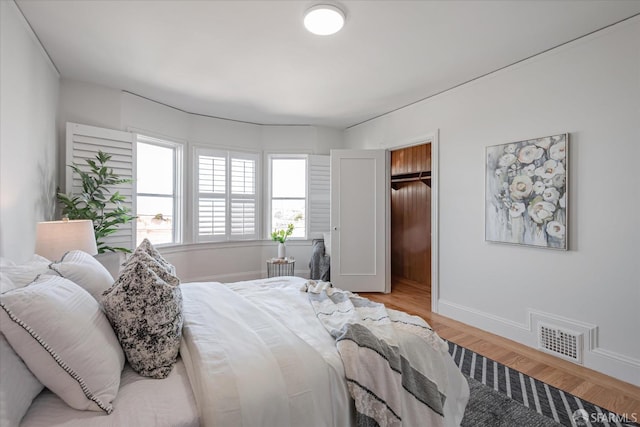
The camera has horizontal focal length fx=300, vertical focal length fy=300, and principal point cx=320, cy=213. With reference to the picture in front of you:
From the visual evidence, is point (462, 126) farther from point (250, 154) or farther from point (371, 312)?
point (250, 154)

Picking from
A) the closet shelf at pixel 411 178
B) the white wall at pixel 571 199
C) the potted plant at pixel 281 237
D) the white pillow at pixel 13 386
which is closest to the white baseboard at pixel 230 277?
the potted plant at pixel 281 237

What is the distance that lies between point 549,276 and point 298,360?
250cm

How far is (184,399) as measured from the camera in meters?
A: 1.03

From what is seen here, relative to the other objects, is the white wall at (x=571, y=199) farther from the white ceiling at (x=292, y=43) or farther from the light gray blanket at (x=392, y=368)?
the light gray blanket at (x=392, y=368)

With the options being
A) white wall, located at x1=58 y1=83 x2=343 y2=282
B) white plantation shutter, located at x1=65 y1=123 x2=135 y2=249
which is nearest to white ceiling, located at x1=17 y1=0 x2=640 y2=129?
white wall, located at x1=58 y1=83 x2=343 y2=282

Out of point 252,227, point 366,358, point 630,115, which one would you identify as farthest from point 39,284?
point 252,227

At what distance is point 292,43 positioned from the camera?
2.50 metres

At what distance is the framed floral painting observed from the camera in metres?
2.49

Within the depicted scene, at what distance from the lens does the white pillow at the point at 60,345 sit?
880mm

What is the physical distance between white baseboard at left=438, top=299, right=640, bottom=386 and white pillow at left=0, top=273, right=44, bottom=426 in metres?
3.31

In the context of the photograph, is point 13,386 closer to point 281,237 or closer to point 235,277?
point 281,237

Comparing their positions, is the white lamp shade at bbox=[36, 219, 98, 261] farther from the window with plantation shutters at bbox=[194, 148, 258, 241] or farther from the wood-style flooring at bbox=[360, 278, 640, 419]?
the wood-style flooring at bbox=[360, 278, 640, 419]

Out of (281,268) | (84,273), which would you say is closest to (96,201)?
(84,273)

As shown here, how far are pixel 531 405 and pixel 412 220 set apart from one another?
11.3 ft
